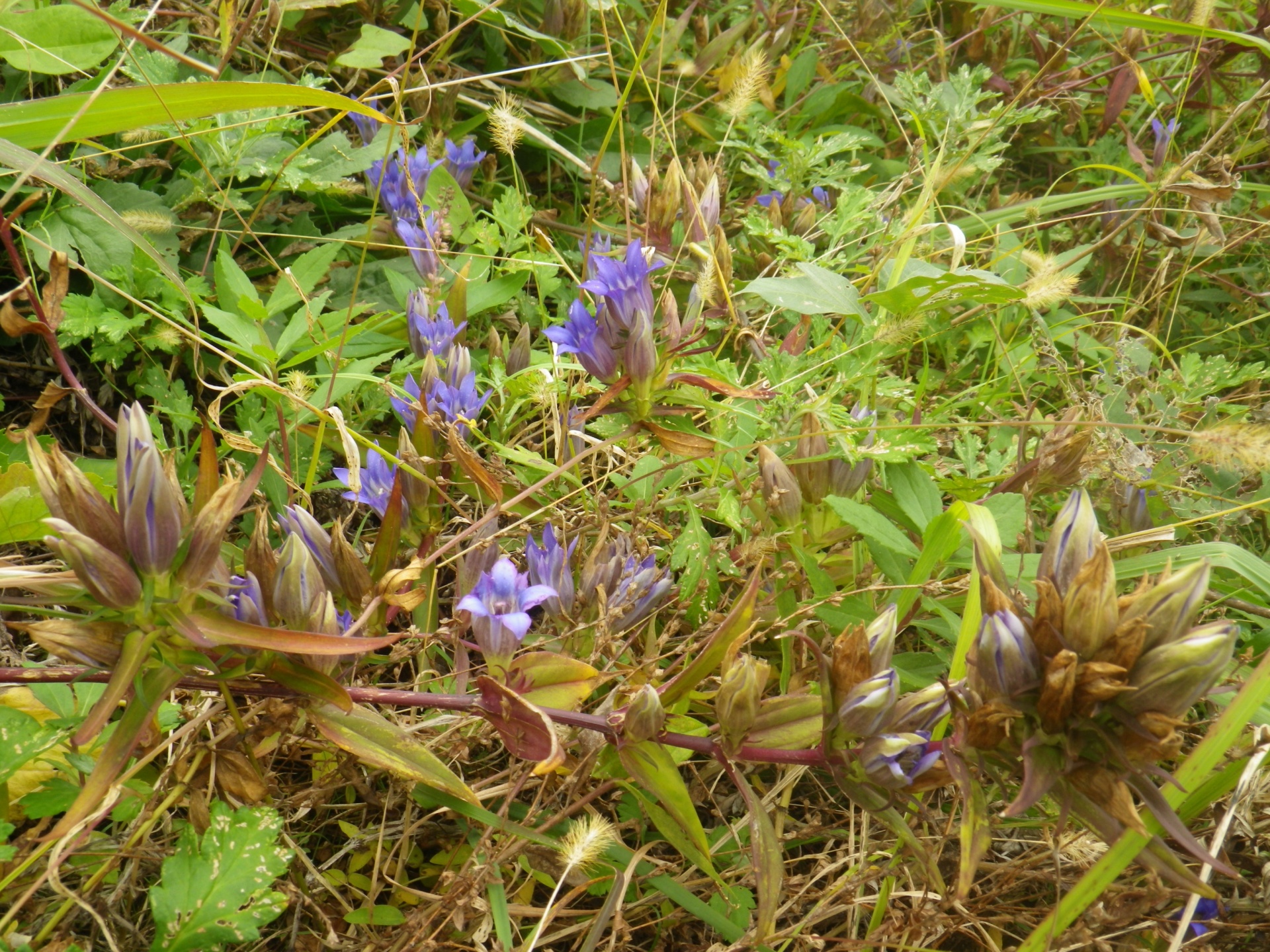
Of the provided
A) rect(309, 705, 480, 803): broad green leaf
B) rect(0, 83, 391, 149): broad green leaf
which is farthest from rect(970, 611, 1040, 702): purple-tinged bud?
rect(0, 83, 391, 149): broad green leaf

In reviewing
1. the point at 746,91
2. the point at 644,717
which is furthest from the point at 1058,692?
the point at 746,91

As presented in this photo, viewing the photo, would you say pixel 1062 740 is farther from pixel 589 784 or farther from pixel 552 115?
pixel 552 115

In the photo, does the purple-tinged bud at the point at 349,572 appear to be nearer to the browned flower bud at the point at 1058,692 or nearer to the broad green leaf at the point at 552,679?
the broad green leaf at the point at 552,679

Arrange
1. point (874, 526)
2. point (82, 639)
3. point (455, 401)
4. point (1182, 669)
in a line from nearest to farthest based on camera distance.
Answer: point (1182, 669) → point (82, 639) → point (874, 526) → point (455, 401)

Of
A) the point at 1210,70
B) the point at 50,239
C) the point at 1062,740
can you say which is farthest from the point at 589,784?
the point at 1210,70

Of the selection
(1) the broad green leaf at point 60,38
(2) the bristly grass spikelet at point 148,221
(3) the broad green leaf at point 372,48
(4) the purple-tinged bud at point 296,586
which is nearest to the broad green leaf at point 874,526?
(4) the purple-tinged bud at point 296,586

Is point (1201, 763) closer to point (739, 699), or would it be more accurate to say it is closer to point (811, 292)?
point (739, 699)
